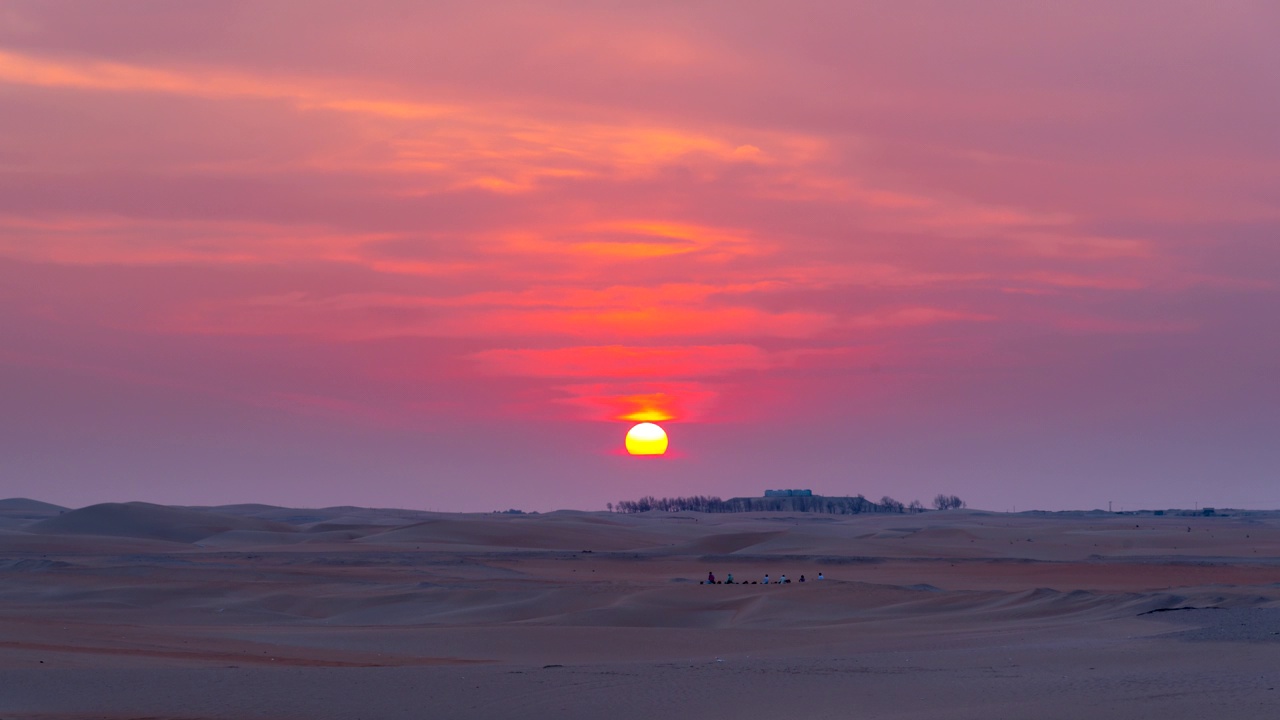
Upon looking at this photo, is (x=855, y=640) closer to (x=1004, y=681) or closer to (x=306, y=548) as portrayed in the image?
(x=1004, y=681)

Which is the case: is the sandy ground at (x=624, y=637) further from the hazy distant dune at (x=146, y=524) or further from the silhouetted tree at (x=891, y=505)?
the silhouetted tree at (x=891, y=505)

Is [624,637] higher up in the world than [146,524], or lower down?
lower down

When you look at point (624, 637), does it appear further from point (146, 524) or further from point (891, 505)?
point (891, 505)

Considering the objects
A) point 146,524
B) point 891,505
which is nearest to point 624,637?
point 146,524

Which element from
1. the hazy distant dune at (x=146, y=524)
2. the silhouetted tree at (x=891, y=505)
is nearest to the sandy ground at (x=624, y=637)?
the hazy distant dune at (x=146, y=524)

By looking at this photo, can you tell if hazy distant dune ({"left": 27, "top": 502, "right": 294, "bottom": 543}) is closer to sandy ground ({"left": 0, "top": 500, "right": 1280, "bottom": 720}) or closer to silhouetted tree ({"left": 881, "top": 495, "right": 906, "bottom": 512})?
sandy ground ({"left": 0, "top": 500, "right": 1280, "bottom": 720})

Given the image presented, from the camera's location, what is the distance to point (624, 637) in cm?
2458

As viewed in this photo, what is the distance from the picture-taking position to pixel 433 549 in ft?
204

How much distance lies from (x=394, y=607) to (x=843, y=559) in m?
26.0

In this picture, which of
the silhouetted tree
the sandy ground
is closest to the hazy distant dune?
the sandy ground

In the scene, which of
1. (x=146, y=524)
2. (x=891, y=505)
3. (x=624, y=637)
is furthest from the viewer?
(x=891, y=505)

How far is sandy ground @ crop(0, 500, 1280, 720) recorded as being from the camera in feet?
47.8

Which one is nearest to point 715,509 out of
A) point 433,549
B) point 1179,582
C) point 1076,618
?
point 433,549

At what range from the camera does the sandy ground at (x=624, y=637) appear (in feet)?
47.8
